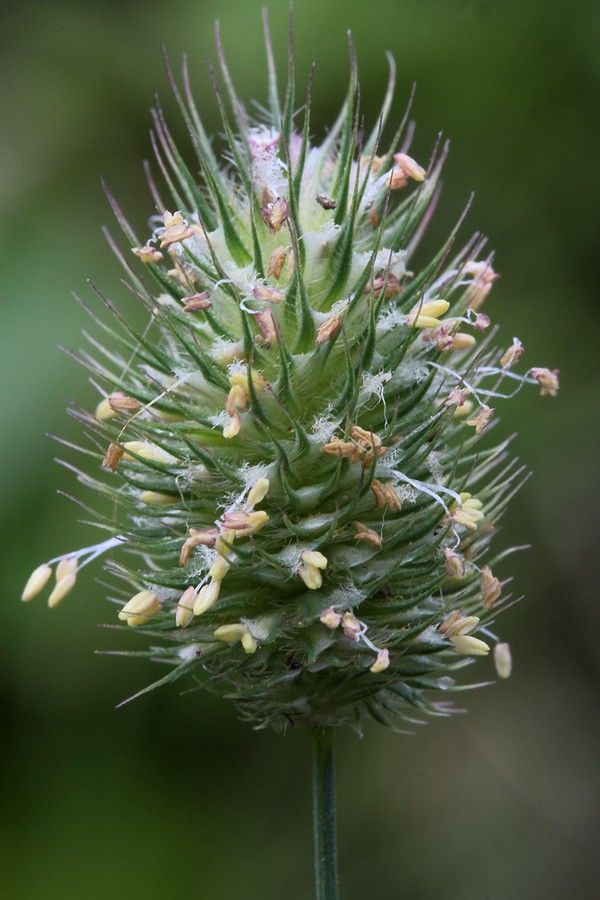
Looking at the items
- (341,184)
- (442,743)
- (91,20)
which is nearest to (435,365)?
(341,184)

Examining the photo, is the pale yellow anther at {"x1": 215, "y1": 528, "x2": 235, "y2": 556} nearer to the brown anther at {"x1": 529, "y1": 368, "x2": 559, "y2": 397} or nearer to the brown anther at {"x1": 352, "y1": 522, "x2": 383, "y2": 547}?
the brown anther at {"x1": 352, "y1": 522, "x2": 383, "y2": 547}

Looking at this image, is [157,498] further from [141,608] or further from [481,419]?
[481,419]

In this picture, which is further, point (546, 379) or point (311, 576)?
point (546, 379)

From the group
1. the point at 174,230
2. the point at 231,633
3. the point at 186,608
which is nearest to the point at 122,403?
the point at 174,230

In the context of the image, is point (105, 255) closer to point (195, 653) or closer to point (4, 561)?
point (4, 561)

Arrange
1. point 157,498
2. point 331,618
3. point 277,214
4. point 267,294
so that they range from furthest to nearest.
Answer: point 157,498
point 277,214
point 267,294
point 331,618

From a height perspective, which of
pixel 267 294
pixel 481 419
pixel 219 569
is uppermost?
pixel 481 419

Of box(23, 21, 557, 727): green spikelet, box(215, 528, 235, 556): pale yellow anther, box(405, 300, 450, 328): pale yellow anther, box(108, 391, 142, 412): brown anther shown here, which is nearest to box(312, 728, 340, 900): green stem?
box(23, 21, 557, 727): green spikelet
